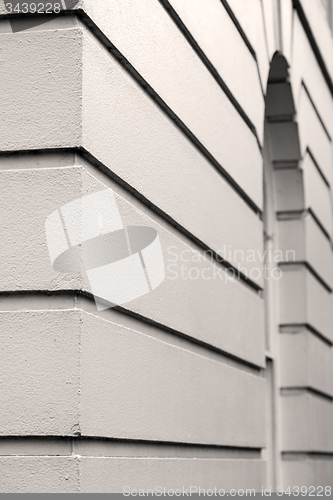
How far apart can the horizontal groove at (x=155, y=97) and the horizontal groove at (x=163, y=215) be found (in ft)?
1.44

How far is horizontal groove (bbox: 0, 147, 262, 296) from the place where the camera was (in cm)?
234

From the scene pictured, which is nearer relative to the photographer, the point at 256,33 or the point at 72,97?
the point at 72,97

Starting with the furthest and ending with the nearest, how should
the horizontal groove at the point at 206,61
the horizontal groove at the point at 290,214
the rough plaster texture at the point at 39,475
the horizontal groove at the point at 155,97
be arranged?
1. the horizontal groove at the point at 290,214
2. the horizontal groove at the point at 206,61
3. the horizontal groove at the point at 155,97
4. the rough plaster texture at the point at 39,475

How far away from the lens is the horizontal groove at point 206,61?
323 centimetres

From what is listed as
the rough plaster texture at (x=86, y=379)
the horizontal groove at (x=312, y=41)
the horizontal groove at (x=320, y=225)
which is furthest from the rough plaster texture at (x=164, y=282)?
the horizontal groove at (x=312, y=41)

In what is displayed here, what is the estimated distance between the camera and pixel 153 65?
9.75ft

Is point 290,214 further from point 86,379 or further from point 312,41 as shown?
point 86,379

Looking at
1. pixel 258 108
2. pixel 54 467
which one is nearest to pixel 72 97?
pixel 54 467

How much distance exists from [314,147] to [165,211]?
4.12 metres

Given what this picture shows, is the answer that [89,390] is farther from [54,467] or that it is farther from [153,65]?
[153,65]

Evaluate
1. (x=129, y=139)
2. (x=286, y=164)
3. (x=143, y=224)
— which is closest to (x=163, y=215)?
(x=143, y=224)

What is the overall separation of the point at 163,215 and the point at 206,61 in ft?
3.63

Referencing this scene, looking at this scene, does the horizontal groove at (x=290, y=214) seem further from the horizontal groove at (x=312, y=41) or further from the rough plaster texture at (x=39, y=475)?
the rough plaster texture at (x=39, y=475)

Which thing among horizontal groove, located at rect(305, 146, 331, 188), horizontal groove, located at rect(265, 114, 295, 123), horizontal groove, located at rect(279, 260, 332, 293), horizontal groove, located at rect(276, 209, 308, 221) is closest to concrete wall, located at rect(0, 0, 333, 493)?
horizontal groove, located at rect(265, 114, 295, 123)
